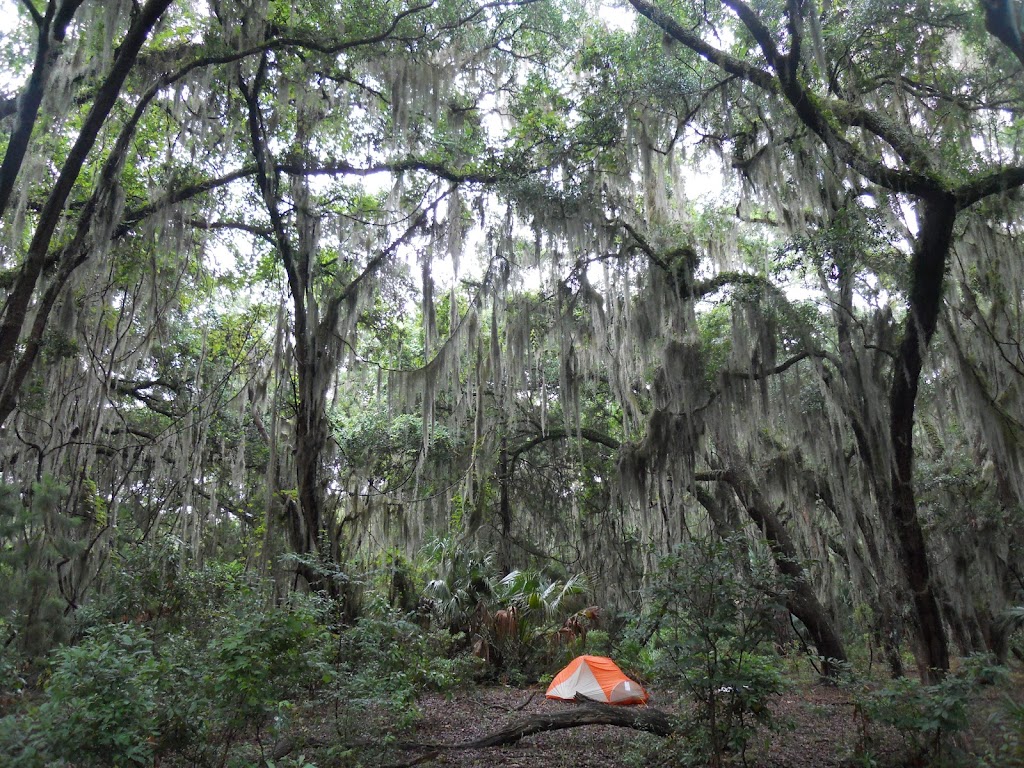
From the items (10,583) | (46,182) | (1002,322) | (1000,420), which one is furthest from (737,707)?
(46,182)

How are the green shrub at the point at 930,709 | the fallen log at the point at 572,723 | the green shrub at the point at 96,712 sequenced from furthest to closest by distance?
1. the fallen log at the point at 572,723
2. the green shrub at the point at 930,709
3. the green shrub at the point at 96,712

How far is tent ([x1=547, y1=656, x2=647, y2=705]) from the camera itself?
7727 mm

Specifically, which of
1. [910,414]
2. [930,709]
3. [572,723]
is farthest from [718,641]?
[910,414]

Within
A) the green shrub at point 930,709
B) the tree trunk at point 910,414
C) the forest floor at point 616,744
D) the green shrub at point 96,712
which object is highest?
the tree trunk at point 910,414

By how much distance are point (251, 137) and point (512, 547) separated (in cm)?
752

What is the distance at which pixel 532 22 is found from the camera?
8359 mm

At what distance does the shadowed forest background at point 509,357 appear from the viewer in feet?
15.8

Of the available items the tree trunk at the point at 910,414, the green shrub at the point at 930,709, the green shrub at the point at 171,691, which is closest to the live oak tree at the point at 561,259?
the tree trunk at the point at 910,414

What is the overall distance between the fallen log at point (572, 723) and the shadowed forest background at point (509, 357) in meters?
0.11

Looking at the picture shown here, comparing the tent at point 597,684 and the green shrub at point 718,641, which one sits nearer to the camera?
the green shrub at point 718,641

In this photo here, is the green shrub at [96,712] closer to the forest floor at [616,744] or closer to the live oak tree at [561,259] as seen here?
the forest floor at [616,744]

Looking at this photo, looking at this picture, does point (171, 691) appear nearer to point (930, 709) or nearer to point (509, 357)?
point (930, 709)

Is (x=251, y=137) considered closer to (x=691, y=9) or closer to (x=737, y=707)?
(x=691, y=9)

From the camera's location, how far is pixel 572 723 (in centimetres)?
605
